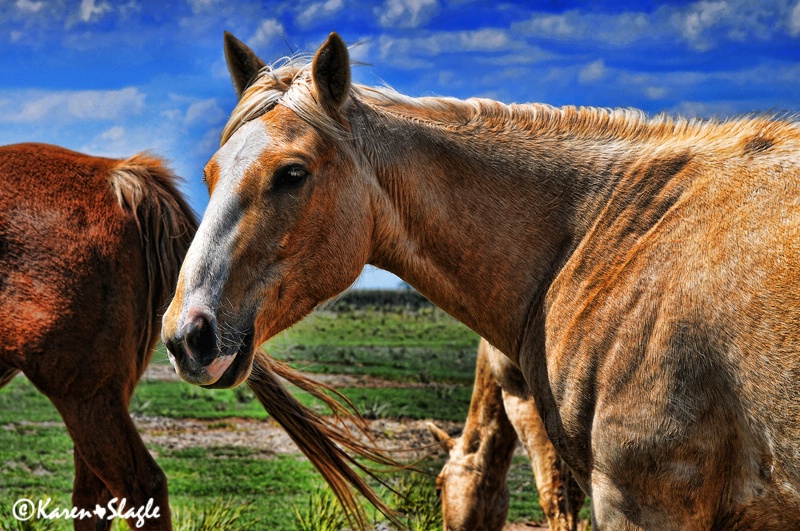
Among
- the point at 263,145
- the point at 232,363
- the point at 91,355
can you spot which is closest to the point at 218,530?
the point at 91,355

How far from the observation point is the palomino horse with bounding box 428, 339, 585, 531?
14.3 feet

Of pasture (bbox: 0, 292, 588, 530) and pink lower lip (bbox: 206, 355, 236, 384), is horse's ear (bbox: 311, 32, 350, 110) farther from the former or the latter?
pasture (bbox: 0, 292, 588, 530)

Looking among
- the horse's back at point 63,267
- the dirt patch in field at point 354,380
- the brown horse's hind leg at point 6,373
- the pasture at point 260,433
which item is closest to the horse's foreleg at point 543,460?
the pasture at point 260,433

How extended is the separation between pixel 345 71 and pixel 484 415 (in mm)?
2879

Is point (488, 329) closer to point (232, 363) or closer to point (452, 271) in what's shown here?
point (452, 271)

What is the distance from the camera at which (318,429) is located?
4141 mm

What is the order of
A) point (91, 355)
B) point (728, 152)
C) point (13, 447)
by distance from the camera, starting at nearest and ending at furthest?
point (728, 152), point (91, 355), point (13, 447)

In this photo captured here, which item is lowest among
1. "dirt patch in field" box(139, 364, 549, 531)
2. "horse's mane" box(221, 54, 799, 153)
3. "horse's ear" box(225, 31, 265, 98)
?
"dirt patch in field" box(139, 364, 549, 531)

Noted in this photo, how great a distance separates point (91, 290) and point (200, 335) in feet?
6.33

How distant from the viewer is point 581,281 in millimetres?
2523

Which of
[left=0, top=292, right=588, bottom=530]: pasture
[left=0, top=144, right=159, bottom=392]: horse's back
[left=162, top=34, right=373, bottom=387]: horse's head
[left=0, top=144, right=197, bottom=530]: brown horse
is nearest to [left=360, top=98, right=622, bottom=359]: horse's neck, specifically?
[left=162, top=34, right=373, bottom=387]: horse's head

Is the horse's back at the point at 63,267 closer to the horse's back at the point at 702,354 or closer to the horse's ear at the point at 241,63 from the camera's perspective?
the horse's ear at the point at 241,63

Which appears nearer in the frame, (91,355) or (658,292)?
(658,292)

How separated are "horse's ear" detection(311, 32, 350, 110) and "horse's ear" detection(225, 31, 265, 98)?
0.40 meters
